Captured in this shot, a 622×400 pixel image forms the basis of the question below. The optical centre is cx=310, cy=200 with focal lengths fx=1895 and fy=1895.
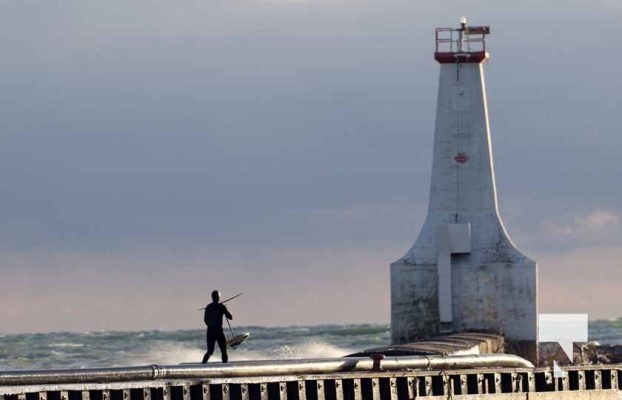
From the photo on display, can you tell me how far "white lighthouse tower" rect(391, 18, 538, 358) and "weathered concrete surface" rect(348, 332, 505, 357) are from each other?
3.75ft

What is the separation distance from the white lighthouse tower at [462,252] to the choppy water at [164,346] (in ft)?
70.3

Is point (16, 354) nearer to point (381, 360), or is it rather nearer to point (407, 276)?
point (407, 276)

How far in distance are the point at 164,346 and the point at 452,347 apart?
2214 inches

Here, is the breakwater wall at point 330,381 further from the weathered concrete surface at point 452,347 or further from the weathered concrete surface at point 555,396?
the weathered concrete surface at point 452,347

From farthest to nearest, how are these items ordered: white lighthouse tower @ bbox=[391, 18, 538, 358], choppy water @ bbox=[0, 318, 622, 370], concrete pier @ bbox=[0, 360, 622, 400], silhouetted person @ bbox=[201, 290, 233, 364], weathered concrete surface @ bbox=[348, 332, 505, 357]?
choppy water @ bbox=[0, 318, 622, 370] < white lighthouse tower @ bbox=[391, 18, 538, 358] < weathered concrete surface @ bbox=[348, 332, 505, 357] < silhouetted person @ bbox=[201, 290, 233, 364] < concrete pier @ bbox=[0, 360, 622, 400]

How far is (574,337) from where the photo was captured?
158 ft

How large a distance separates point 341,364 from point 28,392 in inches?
235

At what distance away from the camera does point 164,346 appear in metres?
90.4

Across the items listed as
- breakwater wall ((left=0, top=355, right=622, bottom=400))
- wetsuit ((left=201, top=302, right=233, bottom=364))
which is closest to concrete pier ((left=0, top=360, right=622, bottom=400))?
breakwater wall ((left=0, top=355, right=622, bottom=400))

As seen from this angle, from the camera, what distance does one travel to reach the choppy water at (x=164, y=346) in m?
76.5

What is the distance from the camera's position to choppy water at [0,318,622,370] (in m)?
76.5

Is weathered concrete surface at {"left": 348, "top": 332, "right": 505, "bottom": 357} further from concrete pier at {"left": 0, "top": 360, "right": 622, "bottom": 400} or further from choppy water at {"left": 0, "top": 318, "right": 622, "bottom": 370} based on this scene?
choppy water at {"left": 0, "top": 318, "right": 622, "bottom": 370}

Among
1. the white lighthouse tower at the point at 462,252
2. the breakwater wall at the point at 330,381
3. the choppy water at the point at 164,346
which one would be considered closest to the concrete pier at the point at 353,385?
the breakwater wall at the point at 330,381

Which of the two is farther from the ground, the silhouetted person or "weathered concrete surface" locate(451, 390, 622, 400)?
the silhouetted person
